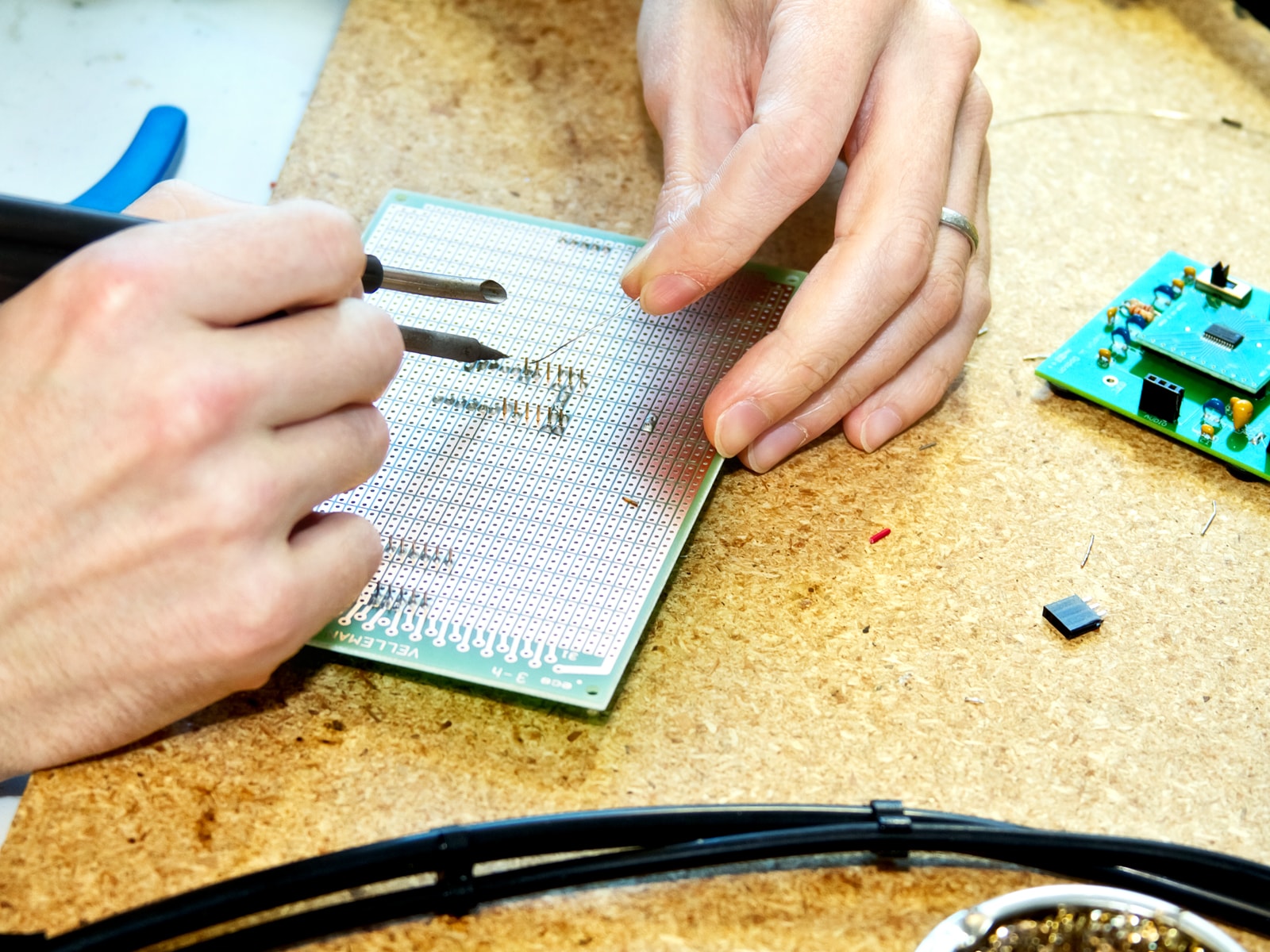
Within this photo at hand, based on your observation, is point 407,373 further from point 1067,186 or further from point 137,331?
point 1067,186

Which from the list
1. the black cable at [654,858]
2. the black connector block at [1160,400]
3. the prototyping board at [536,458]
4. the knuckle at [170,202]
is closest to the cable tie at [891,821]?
the black cable at [654,858]

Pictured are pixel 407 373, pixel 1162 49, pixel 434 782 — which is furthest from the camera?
pixel 1162 49

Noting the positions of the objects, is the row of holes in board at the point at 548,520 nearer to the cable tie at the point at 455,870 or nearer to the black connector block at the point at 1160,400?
the cable tie at the point at 455,870

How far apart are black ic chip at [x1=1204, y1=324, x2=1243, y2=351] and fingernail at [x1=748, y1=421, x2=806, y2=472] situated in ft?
1.56

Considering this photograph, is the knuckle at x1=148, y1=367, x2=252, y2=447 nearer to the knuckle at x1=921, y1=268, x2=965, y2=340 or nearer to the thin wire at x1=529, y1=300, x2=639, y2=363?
the thin wire at x1=529, y1=300, x2=639, y2=363

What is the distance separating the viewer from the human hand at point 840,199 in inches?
43.2

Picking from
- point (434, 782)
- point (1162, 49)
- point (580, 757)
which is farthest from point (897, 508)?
point (1162, 49)

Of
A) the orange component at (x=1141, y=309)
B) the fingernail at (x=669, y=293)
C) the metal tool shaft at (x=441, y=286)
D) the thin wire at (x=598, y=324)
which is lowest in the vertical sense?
the thin wire at (x=598, y=324)

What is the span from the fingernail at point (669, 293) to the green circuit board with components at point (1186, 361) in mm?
418

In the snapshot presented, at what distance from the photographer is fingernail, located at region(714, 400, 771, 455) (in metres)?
1.07

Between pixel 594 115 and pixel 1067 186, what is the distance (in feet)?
2.18

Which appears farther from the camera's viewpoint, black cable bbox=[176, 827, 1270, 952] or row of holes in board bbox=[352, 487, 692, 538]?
row of holes in board bbox=[352, 487, 692, 538]

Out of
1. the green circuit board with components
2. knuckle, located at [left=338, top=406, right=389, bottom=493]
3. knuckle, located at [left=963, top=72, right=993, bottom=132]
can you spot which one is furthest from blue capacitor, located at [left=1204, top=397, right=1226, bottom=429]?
knuckle, located at [left=338, top=406, right=389, bottom=493]

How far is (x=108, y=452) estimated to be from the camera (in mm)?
796
